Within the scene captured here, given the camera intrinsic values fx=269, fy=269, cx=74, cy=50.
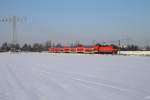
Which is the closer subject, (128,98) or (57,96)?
(128,98)

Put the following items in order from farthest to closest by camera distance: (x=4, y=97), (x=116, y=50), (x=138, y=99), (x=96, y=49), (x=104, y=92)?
(x=96, y=49) < (x=116, y=50) < (x=104, y=92) < (x=4, y=97) < (x=138, y=99)

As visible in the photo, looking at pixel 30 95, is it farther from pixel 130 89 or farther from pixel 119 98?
pixel 130 89

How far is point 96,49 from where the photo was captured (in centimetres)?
7419

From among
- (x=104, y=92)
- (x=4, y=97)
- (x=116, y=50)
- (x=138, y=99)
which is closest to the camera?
(x=138, y=99)

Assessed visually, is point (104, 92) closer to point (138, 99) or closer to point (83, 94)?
point (83, 94)

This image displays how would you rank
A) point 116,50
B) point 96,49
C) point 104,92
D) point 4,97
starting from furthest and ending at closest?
point 96,49 < point 116,50 < point 104,92 < point 4,97

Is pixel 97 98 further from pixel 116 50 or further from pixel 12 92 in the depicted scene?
pixel 116 50

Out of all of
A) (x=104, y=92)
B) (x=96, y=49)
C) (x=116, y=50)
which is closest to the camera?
(x=104, y=92)

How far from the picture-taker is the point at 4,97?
7859 mm

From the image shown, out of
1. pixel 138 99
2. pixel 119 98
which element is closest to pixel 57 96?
pixel 119 98

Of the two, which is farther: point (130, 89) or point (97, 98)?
point (130, 89)

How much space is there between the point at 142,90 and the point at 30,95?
3585mm

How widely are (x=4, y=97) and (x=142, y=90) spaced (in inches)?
171

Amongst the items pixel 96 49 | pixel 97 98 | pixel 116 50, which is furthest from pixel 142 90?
pixel 96 49
